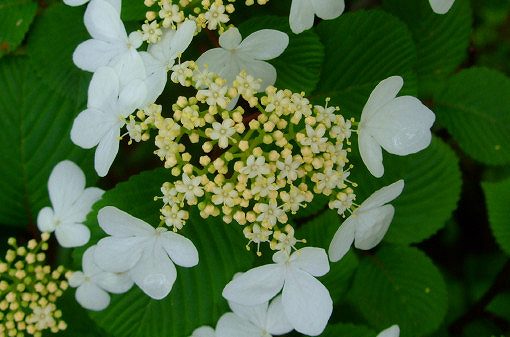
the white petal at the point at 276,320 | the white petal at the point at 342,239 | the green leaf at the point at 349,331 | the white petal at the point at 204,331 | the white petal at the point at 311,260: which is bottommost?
the green leaf at the point at 349,331

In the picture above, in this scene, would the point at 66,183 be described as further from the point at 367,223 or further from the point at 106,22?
the point at 367,223

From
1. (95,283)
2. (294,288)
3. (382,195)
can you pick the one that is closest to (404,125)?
(382,195)

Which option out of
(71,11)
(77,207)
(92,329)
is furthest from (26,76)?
(92,329)

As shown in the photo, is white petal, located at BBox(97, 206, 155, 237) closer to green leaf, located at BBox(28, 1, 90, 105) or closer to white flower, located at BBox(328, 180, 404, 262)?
white flower, located at BBox(328, 180, 404, 262)

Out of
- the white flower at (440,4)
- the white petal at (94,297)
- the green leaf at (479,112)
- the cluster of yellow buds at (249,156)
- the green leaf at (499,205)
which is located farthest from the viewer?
the green leaf at (479,112)

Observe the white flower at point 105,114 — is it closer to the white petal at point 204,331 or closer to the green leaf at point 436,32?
the white petal at point 204,331

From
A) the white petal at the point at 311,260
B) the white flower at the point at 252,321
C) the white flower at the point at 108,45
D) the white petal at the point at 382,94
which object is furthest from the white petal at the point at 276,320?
the white flower at the point at 108,45
